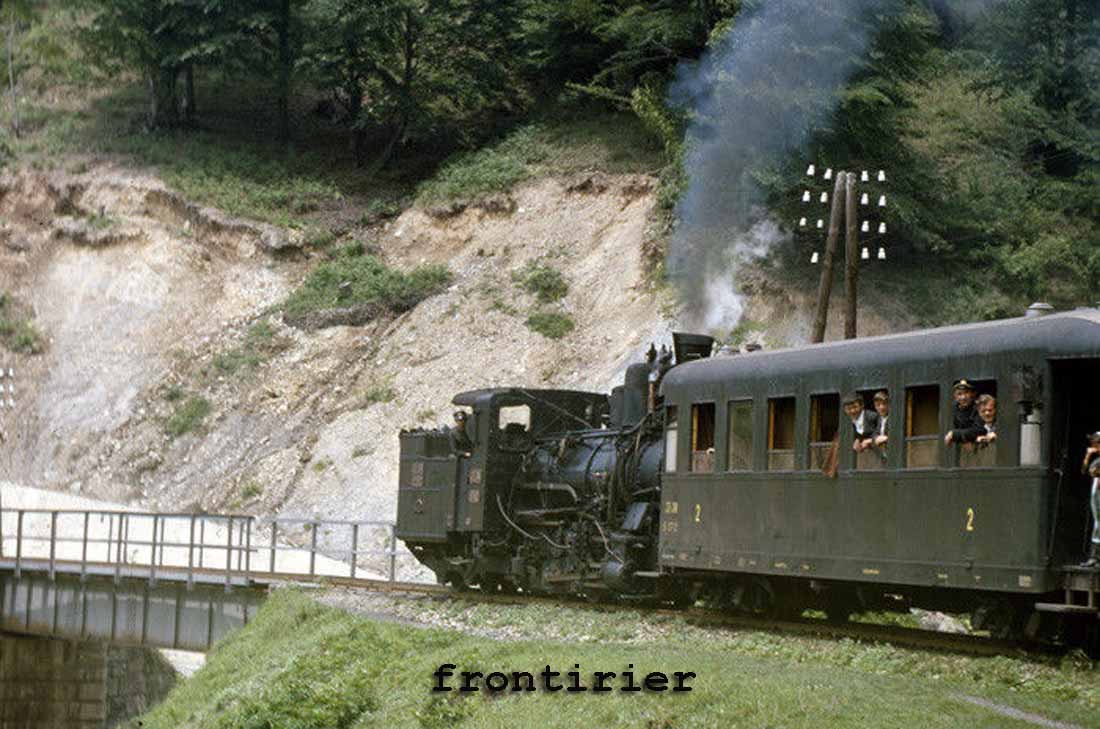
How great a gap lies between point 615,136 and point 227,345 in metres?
13.1

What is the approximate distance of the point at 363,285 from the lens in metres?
48.7

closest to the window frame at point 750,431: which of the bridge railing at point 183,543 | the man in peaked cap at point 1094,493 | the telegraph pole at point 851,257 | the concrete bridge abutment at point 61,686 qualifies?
the man in peaked cap at point 1094,493

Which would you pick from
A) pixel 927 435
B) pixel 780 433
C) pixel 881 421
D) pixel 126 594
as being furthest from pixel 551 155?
pixel 927 435

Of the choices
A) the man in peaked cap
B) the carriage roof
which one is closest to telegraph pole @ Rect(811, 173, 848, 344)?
the carriage roof

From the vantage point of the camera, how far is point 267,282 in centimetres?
5047

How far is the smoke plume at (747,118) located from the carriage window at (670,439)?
1885 cm

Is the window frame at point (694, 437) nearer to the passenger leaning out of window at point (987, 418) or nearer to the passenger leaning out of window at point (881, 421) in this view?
the passenger leaning out of window at point (881, 421)

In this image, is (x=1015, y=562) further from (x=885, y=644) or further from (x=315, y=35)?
(x=315, y=35)

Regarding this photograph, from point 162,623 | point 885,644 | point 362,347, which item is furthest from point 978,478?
point 362,347

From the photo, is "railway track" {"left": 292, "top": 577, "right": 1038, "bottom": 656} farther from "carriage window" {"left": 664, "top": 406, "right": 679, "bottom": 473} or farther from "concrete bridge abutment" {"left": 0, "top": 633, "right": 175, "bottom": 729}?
"concrete bridge abutment" {"left": 0, "top": 633, "right": 175, "bottom": 729}

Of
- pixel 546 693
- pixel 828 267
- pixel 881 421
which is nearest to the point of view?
pixel 546 693

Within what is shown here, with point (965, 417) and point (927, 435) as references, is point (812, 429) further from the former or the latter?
point (965, 417)

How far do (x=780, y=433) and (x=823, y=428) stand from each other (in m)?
0.84

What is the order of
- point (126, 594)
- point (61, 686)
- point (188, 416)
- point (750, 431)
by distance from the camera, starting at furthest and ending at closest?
point (188, 416) → point (61, 686) → point (126, 594) → point (750, 431)
